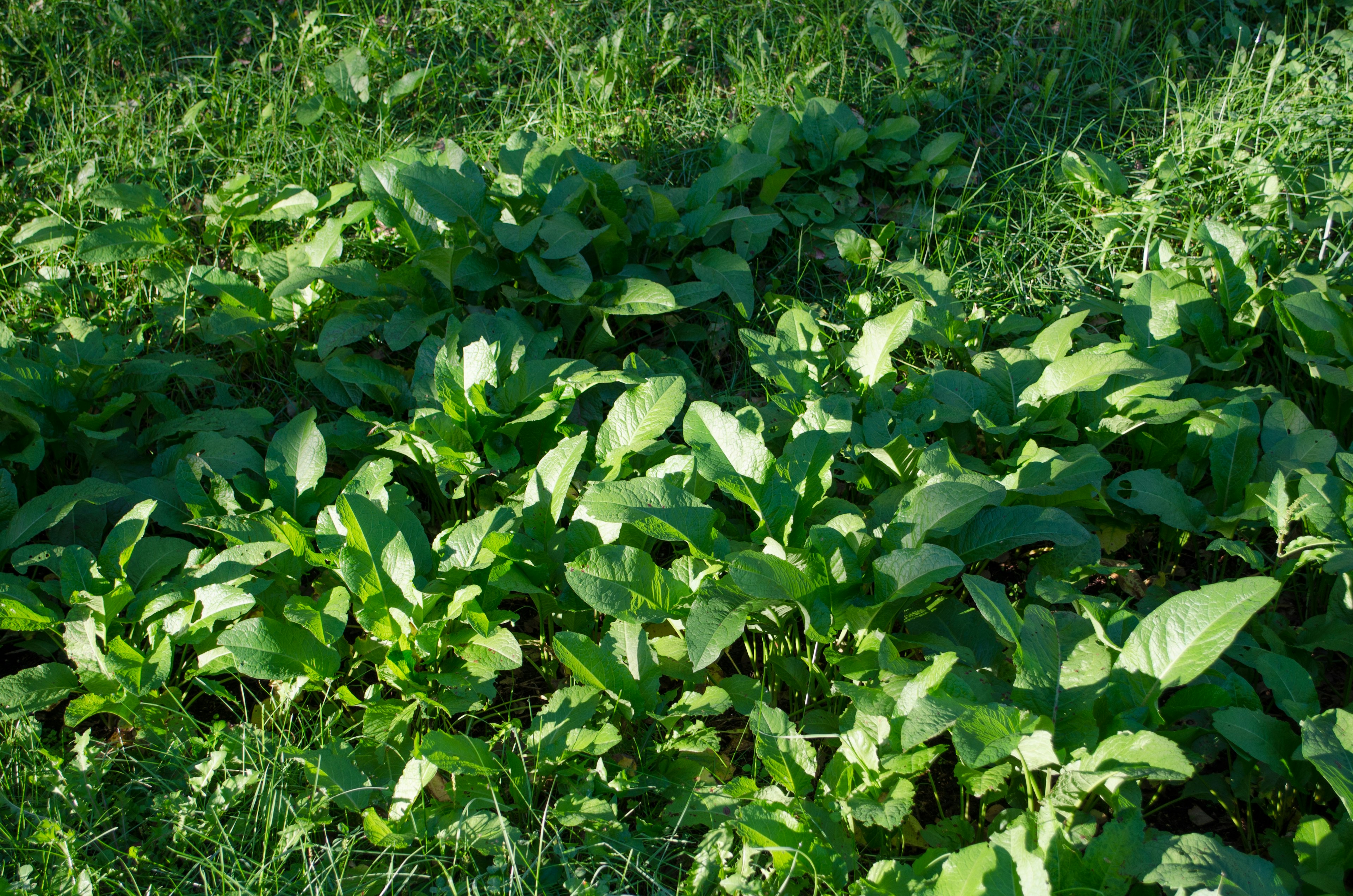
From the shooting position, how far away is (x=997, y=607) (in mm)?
1803

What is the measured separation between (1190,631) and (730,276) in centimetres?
179

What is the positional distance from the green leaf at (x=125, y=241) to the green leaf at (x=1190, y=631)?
3.08 metres

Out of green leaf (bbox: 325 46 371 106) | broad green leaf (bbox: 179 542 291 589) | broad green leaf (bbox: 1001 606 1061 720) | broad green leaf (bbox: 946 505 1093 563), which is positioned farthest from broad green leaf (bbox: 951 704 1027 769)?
green leaf (bbox: 325 46 371 106)

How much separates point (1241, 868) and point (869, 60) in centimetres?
341

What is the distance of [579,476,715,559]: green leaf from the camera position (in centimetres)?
206

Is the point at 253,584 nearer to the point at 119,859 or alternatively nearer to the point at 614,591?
the point at 119,859

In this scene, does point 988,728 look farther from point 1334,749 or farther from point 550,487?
point 550,487

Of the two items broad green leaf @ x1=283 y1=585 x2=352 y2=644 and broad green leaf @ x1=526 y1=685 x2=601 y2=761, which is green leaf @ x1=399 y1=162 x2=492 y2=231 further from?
broad green leaf @ x1=526 y1=685 x2=601 y2=761

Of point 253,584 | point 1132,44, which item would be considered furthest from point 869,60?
point 253,584

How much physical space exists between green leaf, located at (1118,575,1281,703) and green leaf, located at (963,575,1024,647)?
0.62 ft

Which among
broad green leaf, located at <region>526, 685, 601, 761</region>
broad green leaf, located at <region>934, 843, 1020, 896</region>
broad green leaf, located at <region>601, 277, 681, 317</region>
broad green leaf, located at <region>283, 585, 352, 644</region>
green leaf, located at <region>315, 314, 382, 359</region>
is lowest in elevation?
broad green leaf, located at <region>526, 685, 601, 761</region>

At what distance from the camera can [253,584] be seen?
7.09ft

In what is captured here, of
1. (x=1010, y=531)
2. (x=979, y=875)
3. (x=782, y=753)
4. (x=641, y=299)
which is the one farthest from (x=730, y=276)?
(x=979, y=875)

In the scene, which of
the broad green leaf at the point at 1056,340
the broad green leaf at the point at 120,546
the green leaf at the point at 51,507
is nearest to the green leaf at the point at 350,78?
the green leaf at the point at 51,507
